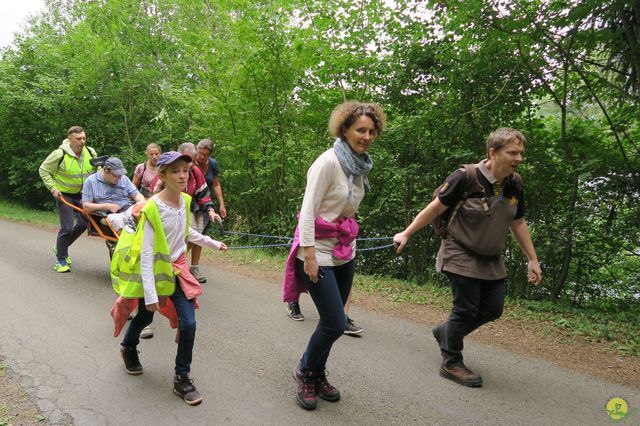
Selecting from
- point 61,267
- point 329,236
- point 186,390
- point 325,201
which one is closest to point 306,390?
point 186,390

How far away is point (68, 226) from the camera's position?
262 inches

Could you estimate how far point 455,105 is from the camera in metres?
6.22

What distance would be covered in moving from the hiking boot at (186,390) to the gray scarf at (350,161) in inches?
70.0

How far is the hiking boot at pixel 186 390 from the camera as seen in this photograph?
10.2ft

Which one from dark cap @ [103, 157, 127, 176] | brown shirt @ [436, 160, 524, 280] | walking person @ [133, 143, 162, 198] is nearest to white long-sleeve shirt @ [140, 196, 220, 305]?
brown shirt @ [436, 160, 524, 280]

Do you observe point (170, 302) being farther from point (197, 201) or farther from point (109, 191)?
point (109, 191)

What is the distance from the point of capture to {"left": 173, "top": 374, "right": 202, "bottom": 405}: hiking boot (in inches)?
123

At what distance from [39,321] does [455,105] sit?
5.80m

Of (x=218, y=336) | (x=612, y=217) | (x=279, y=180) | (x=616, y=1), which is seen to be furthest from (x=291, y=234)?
(x=616, y=1)

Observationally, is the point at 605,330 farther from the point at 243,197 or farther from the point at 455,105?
the point at 243,197

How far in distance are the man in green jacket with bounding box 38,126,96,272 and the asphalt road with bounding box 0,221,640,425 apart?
4.73 ft

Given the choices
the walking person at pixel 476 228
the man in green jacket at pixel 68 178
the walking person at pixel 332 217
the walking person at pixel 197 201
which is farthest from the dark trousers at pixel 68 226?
the walking person at pixel 476 228

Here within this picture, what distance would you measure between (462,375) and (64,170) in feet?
19.9

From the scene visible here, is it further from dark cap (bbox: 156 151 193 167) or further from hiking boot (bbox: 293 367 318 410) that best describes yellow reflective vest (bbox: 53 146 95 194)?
hiking boot (bbox: 293 367 318 410)
